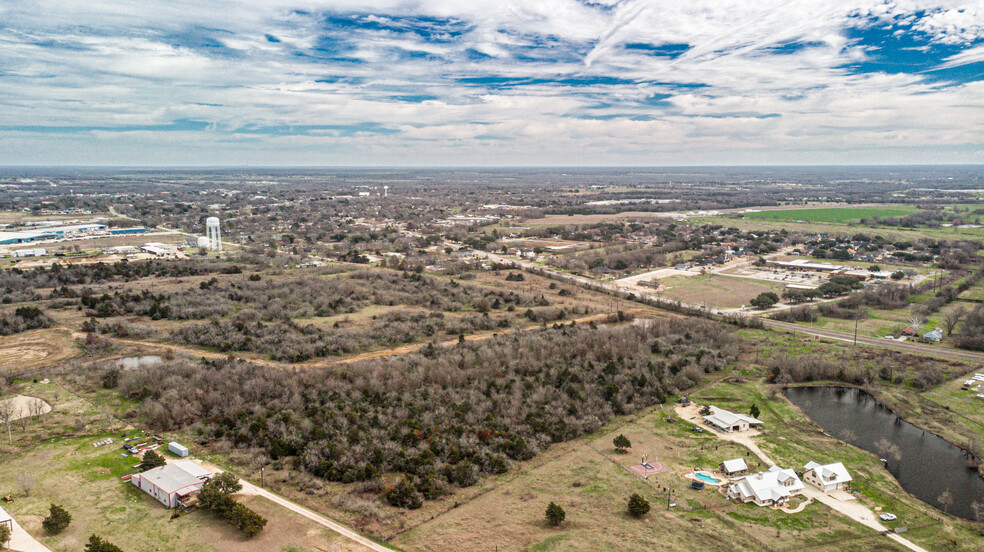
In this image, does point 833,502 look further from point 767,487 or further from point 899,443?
point 899,443

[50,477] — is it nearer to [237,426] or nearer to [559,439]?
[237,426]

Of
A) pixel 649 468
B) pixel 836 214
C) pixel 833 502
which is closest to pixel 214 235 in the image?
pixel 649 468

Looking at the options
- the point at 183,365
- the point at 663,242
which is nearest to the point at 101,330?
the point at 183,365

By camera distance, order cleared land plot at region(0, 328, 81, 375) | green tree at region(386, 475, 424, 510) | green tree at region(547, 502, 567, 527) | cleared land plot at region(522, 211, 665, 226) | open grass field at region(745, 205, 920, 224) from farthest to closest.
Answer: open grass field at region(745, 205, 920, 224) < cleared land plot at region(522, 211, 665, 226) < cleared land plot at region(0, 328, 81, 375) < green tree at region(386, 475, 424, 510) < green tree at region(547, 502, 567, 527)

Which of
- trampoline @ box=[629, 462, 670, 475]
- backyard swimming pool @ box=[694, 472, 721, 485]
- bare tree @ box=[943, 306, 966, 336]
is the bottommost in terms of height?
trampoline @ box=[629, 462, 670, 475]

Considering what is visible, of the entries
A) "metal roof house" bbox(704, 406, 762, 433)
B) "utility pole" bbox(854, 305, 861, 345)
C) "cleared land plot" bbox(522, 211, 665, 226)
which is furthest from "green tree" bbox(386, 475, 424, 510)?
"cleared land plot" bbox(522, 211, 665, 226)

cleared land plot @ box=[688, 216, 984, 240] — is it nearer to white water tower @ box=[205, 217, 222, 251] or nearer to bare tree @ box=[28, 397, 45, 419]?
white water tower @ box=[205, 217, 222, 251]

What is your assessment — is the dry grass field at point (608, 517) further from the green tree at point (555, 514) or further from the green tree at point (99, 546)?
the green tree at point (99, 546)
